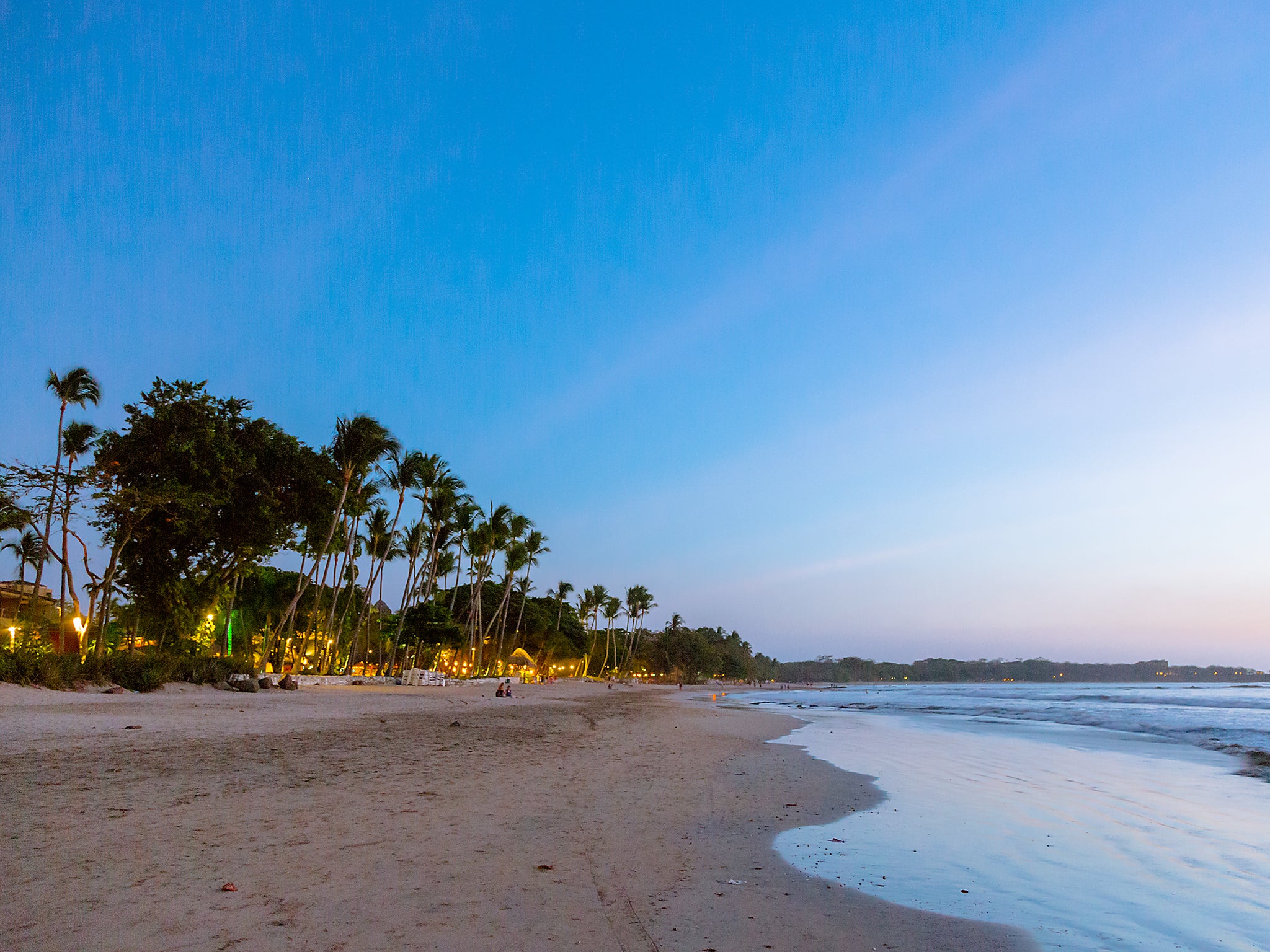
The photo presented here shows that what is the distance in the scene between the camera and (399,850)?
17.5ft

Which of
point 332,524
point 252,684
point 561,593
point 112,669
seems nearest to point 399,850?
point 112,669

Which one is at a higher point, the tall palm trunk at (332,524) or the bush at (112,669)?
the tall palm trunk at (332,524)

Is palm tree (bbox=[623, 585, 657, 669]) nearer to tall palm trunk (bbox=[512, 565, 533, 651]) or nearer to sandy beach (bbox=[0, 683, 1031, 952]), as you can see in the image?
tall palm trunk (bbox=[512, 565, 533, 651])

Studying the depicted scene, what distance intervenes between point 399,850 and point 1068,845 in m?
6.41

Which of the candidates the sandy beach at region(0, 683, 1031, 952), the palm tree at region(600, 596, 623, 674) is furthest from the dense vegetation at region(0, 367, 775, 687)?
the palm tree at region(600, 596, 623, 674)

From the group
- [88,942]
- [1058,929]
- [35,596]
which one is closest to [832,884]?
[1058,929]

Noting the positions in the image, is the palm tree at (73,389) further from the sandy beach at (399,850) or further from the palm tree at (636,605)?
the palm tree at (636,605)

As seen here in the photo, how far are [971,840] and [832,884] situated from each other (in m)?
2.64

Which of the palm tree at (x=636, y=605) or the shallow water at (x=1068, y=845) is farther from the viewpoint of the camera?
the palm tree at (x=636, y=605)

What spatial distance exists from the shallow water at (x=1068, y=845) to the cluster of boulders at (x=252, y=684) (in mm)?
20146

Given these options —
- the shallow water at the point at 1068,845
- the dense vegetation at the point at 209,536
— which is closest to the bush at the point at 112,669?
the dense vegetation at the point at 209,536

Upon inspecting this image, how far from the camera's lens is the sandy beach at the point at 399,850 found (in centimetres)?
383

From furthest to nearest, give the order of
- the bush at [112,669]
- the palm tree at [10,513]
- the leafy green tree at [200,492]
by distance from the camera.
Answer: the leafy green tree at [200,492] < the palm tree at [10,513] < the bush at [112,669]

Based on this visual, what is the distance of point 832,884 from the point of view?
517cm
